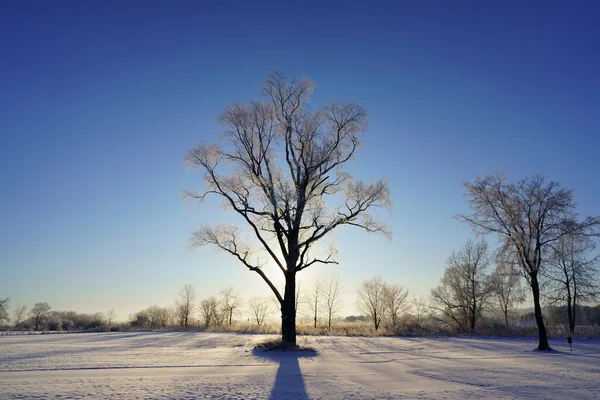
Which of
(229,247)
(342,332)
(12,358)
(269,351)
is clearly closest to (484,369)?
(269,351)

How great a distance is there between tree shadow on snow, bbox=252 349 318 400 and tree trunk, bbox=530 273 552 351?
46.4ft

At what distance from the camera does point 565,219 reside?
2259cm

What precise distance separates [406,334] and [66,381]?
31377 mm

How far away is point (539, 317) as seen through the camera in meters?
21.9

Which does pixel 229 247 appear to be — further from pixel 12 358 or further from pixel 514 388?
pixel 514 388

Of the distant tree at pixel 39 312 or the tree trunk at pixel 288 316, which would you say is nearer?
the tree trunk at pixel 288 316

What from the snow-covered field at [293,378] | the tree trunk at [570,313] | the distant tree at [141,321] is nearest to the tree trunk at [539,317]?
the snow-covered field at [293,378]

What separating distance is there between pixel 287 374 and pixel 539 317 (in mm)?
18207

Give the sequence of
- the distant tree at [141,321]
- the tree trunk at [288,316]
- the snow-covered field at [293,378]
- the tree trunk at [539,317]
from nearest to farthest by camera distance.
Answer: the snow-covered field at [293,378] < the tree trunk at [288,316] < the tree trunk at [539,317] < the distant tree at [141,321]

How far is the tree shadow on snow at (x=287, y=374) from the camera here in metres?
9.37

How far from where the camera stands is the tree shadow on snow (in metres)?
9.37

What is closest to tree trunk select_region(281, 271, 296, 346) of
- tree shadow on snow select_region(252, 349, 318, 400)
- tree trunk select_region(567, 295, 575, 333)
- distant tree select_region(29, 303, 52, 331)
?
tree shadow on snow select_region(252, 349, 318, 400)

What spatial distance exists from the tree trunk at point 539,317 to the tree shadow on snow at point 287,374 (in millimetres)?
14137

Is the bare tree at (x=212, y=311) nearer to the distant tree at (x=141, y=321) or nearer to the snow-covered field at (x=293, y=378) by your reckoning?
the distant tree at (x=141, y=321)
